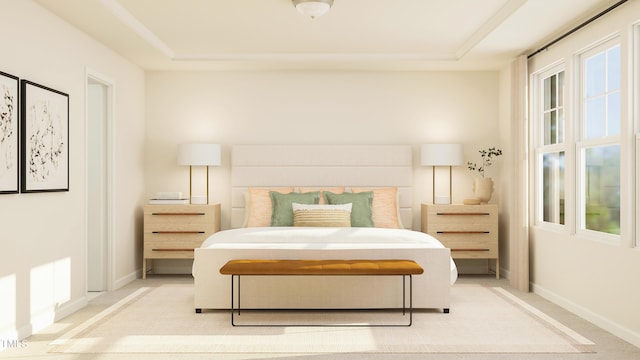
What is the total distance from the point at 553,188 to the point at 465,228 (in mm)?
1153

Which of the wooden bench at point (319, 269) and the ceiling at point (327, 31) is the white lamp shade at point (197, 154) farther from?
the wooden bench at point (319, 269)

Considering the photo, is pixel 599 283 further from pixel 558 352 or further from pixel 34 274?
pixel 34 274

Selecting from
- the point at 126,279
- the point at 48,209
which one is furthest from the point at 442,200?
the point at 48,209

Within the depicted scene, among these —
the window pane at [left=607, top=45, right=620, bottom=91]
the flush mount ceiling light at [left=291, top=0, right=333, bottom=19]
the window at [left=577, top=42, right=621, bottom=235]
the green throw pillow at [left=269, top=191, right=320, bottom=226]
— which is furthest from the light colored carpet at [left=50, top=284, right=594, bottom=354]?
the flush mount ceiling light at [left=291, top=0, right=333, bottom=19]

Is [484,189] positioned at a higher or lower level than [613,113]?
lower

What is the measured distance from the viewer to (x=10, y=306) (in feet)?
12.6

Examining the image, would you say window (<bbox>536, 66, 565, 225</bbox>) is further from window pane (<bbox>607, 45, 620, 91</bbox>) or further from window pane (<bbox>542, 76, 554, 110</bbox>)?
window pane (<bbox>607, 45, 620, 91</bbox>)

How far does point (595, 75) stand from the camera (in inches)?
181

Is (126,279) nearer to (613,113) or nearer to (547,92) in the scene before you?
(547,92)

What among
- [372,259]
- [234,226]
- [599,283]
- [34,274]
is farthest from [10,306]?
[599,283]

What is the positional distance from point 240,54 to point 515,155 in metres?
3.15

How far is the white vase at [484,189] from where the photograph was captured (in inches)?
252

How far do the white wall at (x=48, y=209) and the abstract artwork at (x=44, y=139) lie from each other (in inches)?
3.7

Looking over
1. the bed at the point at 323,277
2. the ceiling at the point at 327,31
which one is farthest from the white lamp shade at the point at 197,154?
the bed at the point at 323,277
